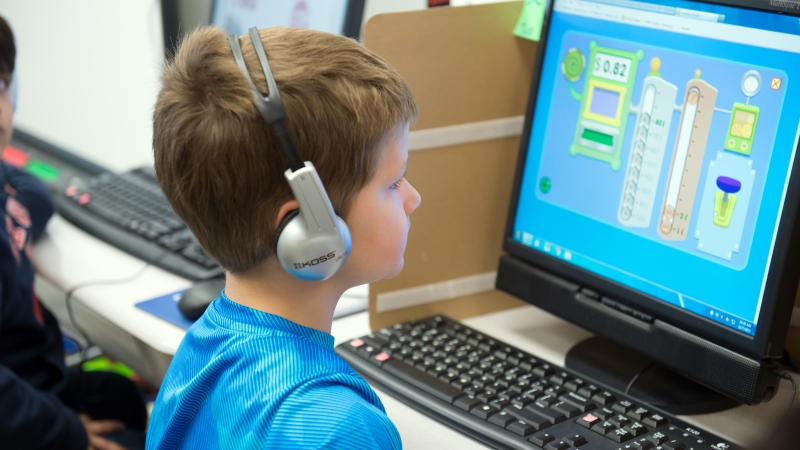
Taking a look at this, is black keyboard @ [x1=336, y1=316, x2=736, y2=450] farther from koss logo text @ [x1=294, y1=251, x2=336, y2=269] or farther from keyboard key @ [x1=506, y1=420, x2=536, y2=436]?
koss logo text @ [x1=294, y1=251, x2=336, y2=269]

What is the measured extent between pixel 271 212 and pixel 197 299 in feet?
1.54

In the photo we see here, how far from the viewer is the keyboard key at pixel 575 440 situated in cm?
71

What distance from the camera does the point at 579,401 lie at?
0.79 metres

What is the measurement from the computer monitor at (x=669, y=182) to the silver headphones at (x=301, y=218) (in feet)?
1.26

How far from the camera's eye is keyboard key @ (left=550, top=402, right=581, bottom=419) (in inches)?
30.2

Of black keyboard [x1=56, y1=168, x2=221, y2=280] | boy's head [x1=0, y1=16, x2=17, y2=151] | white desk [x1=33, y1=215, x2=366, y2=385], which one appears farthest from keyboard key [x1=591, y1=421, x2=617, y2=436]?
boy's head [x1=0, y1=16, x2=17, y2=151]

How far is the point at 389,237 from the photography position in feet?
2.28

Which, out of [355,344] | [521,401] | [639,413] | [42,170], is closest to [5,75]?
[42,170]

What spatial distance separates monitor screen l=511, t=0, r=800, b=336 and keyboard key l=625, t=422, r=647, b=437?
0.46 ft

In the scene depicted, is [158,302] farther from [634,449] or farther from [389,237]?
[634,449]

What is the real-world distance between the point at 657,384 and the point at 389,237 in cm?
39

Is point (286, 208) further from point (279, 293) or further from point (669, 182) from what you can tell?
point (669, 182)

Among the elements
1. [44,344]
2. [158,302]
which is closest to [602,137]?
[158,302]

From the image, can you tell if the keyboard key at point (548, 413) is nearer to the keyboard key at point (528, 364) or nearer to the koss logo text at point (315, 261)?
the keyboard key at point (528, 364)
